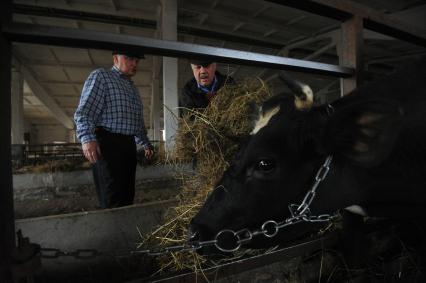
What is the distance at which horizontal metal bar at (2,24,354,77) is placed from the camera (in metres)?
1.39

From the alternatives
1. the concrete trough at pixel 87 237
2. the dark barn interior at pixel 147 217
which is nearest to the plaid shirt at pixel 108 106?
the dark barn interior at pixel 147 217

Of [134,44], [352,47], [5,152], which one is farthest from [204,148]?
[352,47]

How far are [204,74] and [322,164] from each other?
1.67 meters

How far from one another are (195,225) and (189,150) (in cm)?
94

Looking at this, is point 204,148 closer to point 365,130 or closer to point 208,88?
point 208,88

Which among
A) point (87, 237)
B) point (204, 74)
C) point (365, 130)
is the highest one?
point (204, 74)

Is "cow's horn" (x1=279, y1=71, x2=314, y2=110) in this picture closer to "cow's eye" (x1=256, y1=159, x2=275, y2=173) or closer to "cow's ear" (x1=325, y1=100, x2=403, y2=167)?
"cow's ear" (x1=325, y1=100, x2=403, y2=167)

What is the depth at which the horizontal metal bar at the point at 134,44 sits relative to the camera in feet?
4.55

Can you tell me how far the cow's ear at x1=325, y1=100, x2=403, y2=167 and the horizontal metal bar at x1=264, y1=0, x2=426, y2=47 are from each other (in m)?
1.04

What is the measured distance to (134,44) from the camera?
5.33ft

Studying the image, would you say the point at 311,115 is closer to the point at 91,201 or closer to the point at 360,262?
the point at 360,262

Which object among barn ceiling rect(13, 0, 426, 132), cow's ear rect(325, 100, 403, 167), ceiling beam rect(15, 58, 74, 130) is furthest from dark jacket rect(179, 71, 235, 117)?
ceiling beam rect(15, 58, 74, 130)

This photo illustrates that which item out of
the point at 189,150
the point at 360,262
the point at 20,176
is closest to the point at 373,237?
the point at 360,262

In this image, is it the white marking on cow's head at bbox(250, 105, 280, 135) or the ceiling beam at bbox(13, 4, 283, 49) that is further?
the ceiling beam at bbox(13, 4, 283, 49)
